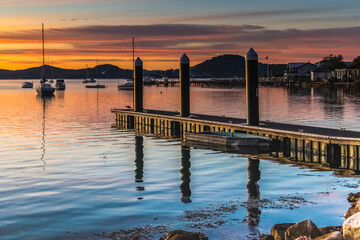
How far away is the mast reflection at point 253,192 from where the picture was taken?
18.2 meters

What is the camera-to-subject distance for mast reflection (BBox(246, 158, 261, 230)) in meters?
18.2

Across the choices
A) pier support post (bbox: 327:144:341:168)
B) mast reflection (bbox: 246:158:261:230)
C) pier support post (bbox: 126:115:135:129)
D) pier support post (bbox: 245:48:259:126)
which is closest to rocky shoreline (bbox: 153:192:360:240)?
mast reflection (bbox: 246:158:261:230)

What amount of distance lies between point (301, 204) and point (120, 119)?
37.5m

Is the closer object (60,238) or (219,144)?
(60,238)

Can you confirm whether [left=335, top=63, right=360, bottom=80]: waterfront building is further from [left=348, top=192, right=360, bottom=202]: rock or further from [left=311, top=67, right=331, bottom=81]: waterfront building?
[left=348, top=192, right=360, bottom=202]: rock

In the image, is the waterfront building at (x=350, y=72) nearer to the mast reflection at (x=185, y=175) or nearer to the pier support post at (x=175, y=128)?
the pier support post at (x=175, y=128)

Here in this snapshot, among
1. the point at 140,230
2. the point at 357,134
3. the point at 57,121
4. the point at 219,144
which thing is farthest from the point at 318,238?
the point at 57,121

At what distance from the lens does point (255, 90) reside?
37.3m

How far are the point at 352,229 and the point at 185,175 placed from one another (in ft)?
46.5

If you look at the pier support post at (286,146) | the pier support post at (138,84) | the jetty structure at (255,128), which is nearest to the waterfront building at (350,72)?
the pier support post at (138,84)

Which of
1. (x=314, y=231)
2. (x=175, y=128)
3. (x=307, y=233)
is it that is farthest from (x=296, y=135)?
(x=307, y=233)

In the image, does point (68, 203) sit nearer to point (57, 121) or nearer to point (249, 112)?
point (249, 112)

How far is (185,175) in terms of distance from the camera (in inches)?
1069

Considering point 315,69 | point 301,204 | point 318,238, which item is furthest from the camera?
point 315,69
